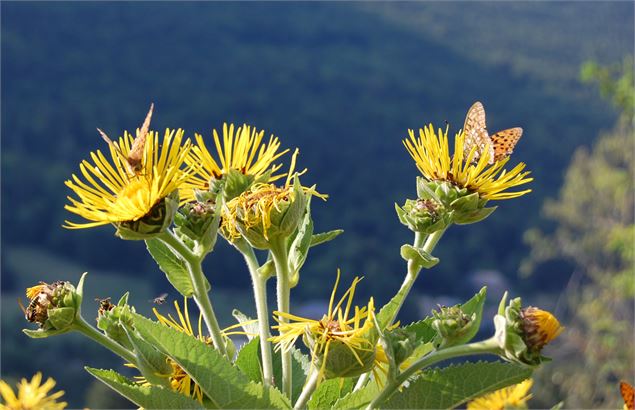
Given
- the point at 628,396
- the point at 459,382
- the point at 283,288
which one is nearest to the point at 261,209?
the point at 283,288

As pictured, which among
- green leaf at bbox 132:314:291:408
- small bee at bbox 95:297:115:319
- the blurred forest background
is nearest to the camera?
green leaf at bbox 132:314:291:408

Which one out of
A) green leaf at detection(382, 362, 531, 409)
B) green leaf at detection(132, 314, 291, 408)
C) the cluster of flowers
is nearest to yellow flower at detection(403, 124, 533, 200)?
the cluster of flowers

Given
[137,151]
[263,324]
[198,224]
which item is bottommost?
[263,324]

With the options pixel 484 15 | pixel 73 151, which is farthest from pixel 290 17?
pixel 73 151

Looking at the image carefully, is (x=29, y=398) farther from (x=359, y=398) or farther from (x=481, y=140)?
(x=481, y=140)

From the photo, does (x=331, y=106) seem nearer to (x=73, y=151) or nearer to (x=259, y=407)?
(x=73, y=151)

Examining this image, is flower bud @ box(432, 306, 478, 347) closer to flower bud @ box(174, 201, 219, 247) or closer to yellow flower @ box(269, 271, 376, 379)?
yellow flower @ box(269, 271, 376, 379)
